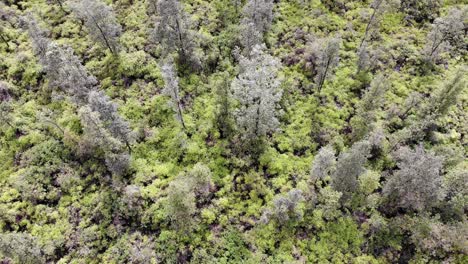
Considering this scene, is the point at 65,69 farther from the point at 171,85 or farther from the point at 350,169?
the point at 350,169

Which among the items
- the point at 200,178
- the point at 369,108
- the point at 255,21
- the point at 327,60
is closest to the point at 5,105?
the point at 200,178

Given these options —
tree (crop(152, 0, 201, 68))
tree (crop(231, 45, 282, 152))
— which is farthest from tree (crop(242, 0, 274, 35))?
tree (crop(231, 45, 282, 152))

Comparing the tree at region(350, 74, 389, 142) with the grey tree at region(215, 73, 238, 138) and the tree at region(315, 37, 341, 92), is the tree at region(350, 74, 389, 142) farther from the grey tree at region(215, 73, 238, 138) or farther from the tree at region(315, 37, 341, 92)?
the grey tree at region(215, 73, 238, 138)

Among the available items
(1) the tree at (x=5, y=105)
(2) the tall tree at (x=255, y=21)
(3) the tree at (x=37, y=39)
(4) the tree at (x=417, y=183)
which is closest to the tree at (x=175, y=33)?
(2) the tall tree at (x=255, y=21)

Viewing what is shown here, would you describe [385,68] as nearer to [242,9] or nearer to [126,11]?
[242,9]

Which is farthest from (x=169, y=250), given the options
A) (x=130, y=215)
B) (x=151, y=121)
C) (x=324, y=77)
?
(x=324, y=77)
